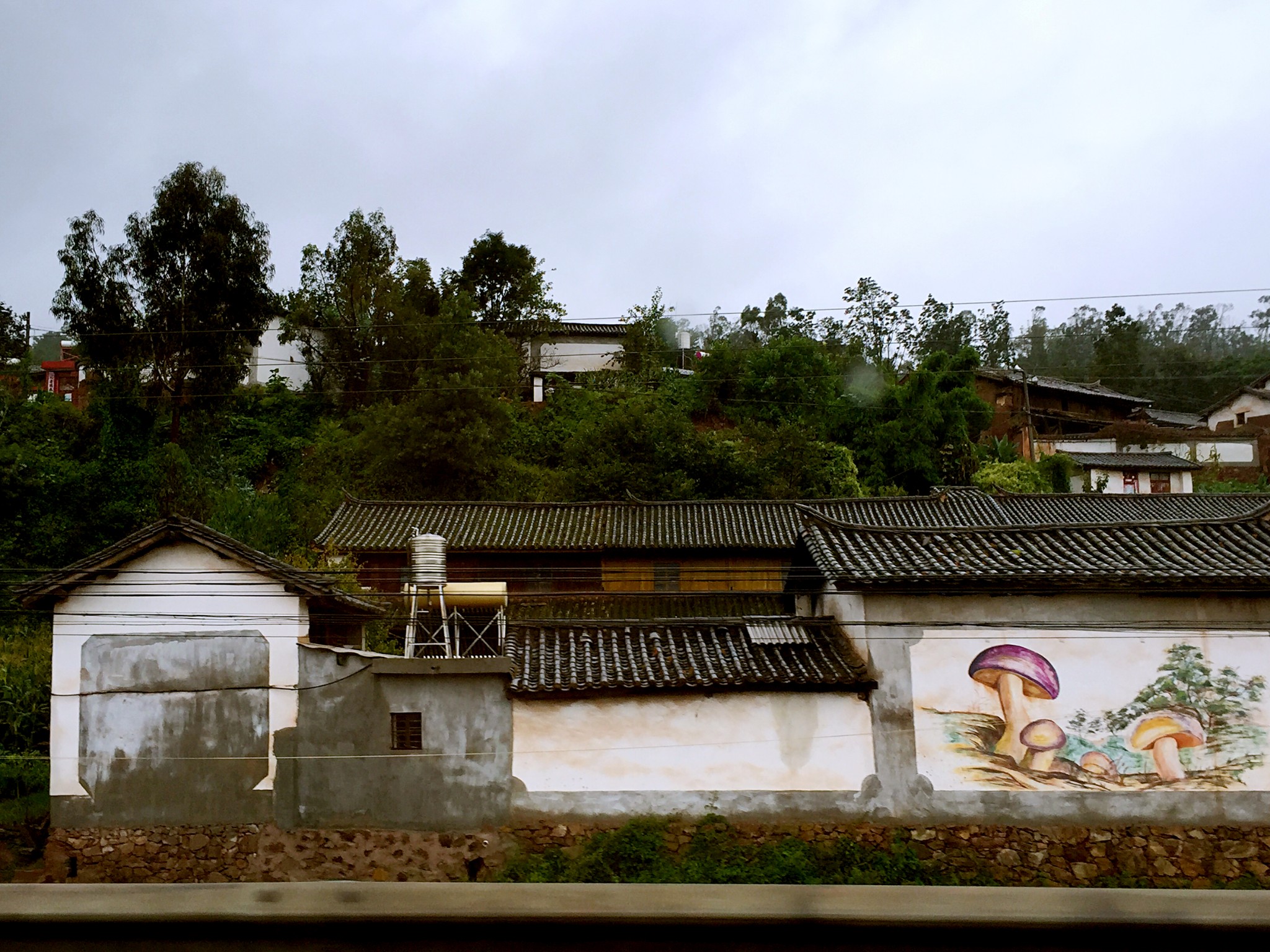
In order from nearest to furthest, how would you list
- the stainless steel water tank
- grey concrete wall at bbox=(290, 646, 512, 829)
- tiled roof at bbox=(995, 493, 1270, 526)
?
grey concrete wall at bbox=(290, 646, 512, 829), the stainless steel water tank, tiled roof at bbox=(995, 493, 1270, 526)

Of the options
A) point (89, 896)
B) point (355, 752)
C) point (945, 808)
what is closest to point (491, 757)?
point (355, 752)

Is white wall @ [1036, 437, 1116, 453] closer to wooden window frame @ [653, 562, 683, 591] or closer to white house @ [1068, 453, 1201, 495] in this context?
white house @ [1068, 453, 1201, 495]

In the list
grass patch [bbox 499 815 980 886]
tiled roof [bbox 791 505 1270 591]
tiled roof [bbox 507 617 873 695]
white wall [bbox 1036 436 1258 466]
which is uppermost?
white wall [bbox 1036 436 1258 466]

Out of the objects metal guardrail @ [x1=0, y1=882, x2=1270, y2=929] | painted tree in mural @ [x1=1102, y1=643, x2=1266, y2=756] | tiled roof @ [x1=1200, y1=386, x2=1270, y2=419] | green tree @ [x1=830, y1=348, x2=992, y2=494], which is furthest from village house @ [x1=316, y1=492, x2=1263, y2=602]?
tiled roof @ [x1=1200, y1=386, x2=1270, y2=419]

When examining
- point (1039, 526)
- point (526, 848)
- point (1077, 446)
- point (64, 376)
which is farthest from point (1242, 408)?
point (64, 376)

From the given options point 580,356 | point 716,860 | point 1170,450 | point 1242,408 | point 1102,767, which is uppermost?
point 580,356

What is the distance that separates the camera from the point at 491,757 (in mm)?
14305

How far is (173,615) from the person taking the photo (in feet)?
48.2

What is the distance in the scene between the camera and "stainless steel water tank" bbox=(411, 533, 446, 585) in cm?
1719

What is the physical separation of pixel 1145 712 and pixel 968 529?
3887 mm

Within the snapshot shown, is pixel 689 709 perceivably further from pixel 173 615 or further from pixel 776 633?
pixel 173 615

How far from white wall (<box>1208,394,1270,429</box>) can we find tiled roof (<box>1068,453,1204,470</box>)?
30.2 ft

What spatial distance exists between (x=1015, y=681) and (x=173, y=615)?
12433 mm

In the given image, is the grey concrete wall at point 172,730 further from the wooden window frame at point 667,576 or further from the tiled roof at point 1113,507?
the tiled roof at point 1113,507
